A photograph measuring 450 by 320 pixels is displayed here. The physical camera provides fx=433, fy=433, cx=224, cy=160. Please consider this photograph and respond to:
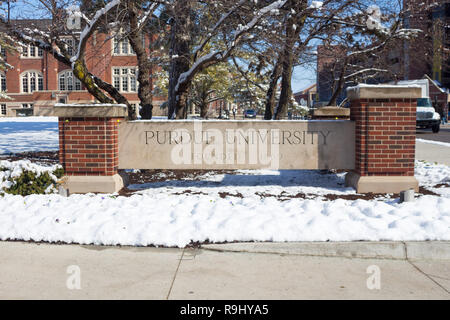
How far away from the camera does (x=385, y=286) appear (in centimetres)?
396

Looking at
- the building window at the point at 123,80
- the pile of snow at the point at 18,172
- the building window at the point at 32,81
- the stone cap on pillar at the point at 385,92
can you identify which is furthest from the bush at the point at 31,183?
the building window at the point at 32,81

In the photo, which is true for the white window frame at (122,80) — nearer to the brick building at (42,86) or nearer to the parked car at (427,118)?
the brick building at (42,86)

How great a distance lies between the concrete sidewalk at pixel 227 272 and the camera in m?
3.79

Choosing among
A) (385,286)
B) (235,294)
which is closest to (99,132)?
(235,294)

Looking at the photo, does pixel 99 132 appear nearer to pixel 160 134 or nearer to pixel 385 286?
pixel 160 134

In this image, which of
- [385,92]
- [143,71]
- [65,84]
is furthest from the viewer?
[65,84]

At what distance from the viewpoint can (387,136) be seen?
7.58m

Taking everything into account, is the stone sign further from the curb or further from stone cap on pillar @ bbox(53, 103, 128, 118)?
the curb

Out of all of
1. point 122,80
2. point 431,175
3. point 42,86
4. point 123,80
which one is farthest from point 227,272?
point 42,86

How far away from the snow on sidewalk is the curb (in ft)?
0.48

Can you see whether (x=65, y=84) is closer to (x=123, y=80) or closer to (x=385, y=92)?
(x=123, y=80)

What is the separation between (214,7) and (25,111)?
53886 millimetres

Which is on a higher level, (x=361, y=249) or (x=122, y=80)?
(x=122, y=80)

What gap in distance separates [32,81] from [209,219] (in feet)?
199
